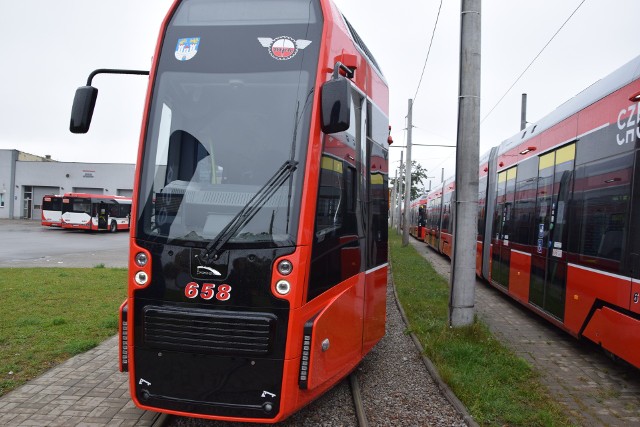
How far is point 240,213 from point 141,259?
84 cm

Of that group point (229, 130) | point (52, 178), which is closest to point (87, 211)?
point (52, 178)

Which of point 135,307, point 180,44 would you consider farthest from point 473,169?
point 135,307

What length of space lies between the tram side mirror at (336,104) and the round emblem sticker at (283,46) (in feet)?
1.63

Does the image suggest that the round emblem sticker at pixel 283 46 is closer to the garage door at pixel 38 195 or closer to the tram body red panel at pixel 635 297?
the tram body red panel at pixel 635 297

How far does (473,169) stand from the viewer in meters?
7.43

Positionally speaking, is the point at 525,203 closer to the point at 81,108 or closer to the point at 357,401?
the point at 357,401

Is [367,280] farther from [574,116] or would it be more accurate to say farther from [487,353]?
[574,116]

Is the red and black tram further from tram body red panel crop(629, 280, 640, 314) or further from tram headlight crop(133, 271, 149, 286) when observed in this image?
tram headlight crop(133, 271, 149, 286)

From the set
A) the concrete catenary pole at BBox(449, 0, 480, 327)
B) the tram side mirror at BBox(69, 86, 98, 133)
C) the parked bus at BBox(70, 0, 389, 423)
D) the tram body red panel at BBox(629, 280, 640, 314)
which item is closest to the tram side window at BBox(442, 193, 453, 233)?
the concrete catenary pole at BBox(449, 0, 480, 327)

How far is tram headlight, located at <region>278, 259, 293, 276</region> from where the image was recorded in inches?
147

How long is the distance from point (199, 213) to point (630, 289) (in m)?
4.18

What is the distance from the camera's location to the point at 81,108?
4.38 meters

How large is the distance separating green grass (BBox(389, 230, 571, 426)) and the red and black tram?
1004mm

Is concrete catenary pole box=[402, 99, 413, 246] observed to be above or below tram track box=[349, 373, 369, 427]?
above
